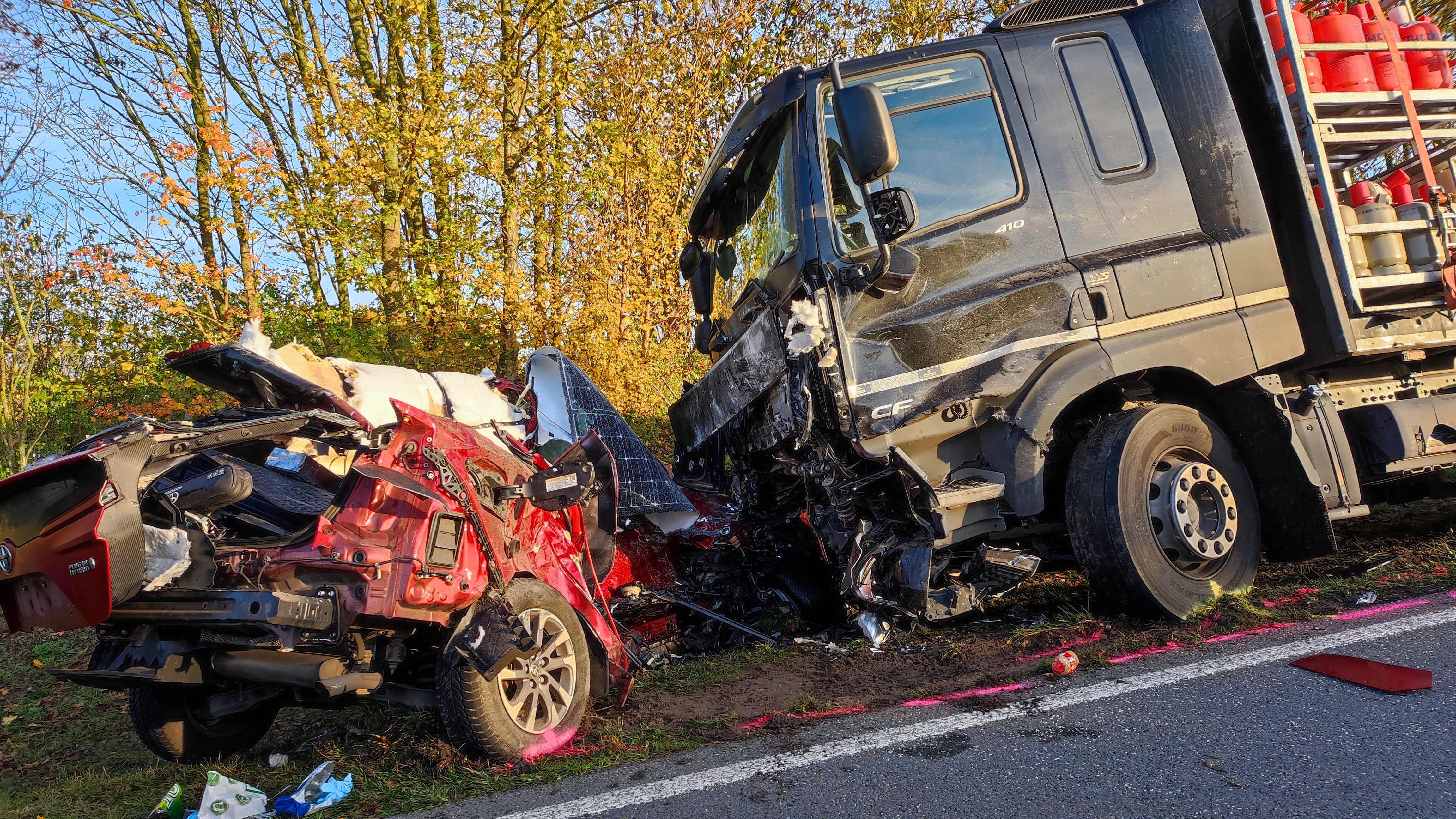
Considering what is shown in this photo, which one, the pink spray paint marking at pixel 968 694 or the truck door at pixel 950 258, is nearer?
the pink spray paint marking at pixel 968 694

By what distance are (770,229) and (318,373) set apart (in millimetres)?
2423

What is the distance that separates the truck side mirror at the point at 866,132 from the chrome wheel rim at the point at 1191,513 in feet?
6.35

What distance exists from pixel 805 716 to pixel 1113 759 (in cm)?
116

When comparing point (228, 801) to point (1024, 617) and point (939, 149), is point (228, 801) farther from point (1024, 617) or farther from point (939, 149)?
point (939, 149)

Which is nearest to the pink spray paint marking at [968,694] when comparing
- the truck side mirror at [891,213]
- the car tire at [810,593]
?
the car tire at [810,593]

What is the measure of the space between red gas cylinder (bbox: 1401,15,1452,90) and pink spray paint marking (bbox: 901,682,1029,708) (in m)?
4.23

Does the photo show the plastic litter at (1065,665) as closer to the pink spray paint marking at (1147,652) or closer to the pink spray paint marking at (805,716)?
the pink spray paint marking at (1147,652)

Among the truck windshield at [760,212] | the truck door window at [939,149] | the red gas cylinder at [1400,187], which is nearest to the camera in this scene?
the truck door window at [939,149]

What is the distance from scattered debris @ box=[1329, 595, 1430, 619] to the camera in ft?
12.3

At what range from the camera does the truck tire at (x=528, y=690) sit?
311 cm

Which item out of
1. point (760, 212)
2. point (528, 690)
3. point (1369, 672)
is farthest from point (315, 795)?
point (1369, 672)

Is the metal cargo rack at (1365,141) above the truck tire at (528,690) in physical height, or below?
above

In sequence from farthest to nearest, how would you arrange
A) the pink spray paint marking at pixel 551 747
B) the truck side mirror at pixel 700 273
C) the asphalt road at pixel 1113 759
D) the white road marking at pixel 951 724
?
the truck side mirror at pixel 700 273, the pink spray paint marking at pixel 551 747, the white road marking at pixel 951 724, the asphalt road at pixel 1113 759

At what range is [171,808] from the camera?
3.02 m
